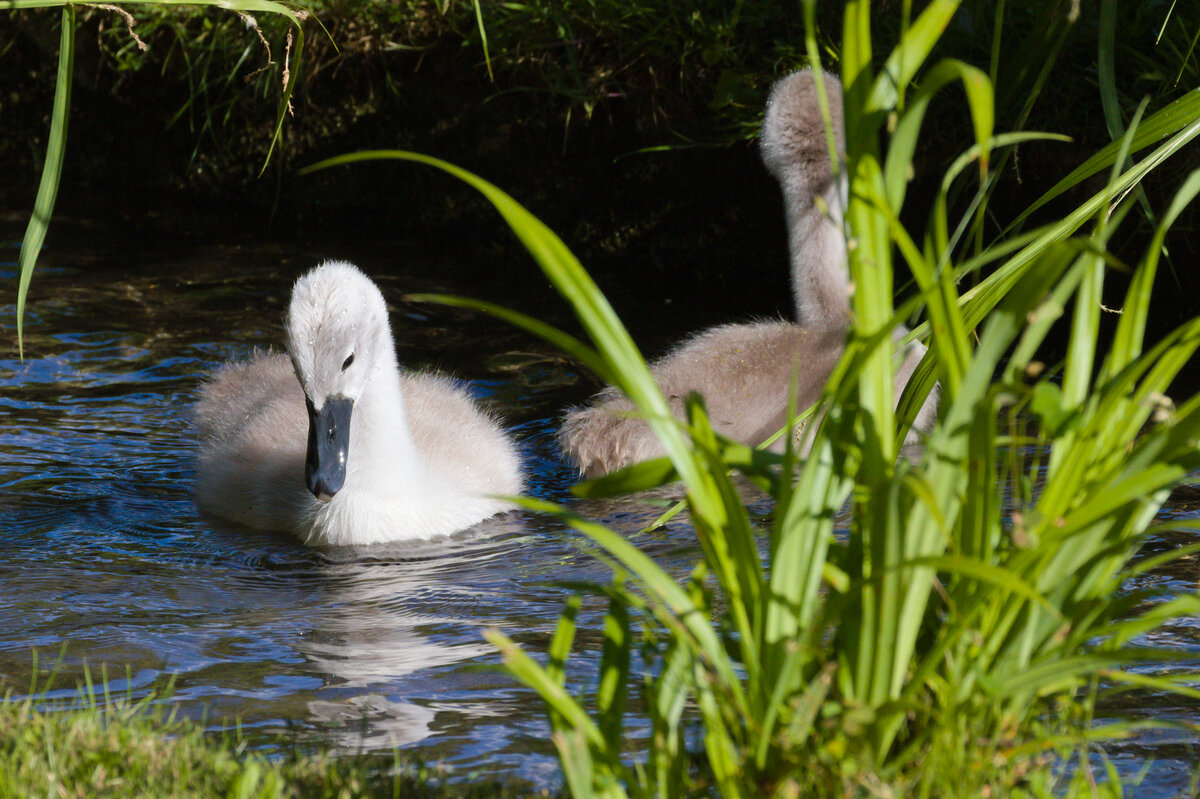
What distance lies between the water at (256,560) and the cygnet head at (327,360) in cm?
31

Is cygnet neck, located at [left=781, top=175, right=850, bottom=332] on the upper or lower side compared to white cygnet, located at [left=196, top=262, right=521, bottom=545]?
upper

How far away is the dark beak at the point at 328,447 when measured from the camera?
3564 millimetres

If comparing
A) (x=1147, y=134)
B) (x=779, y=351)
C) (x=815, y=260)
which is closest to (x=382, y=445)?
(x=779, y=351)

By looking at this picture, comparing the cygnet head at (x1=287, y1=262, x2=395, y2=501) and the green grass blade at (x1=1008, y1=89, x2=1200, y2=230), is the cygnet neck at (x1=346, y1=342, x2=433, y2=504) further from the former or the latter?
the green grass blade at (x1=1008, y1=89, x2=1200, y2=230)

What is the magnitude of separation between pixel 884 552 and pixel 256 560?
2393 mm

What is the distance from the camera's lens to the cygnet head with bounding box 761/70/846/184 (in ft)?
15.4

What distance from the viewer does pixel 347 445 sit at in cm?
365

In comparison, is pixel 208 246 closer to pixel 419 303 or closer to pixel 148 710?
pixel 419 303

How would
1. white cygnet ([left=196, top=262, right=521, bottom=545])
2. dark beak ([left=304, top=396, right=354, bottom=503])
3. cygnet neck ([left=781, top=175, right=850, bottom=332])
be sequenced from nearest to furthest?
dark beak ([left=304, top=396, right=354, bottom=503]) < white cygnet ([left=196, top=262, right=521, bottom=545]) < cygnet neck ([left=781, top=175, right=850, bottom=332])

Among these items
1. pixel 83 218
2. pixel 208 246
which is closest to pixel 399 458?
pixel 208 246

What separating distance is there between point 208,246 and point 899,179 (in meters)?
5.80

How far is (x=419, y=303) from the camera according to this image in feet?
20.5

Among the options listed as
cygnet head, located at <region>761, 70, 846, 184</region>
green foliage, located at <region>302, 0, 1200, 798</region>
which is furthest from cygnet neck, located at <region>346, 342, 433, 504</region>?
green foliage, located at <region>302, 0, 1200, 798</region>

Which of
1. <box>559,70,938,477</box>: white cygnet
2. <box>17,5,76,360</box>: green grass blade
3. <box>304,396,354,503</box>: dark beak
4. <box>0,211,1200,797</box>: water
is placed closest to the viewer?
<box>17,5,76,360</box>: green grass blade
